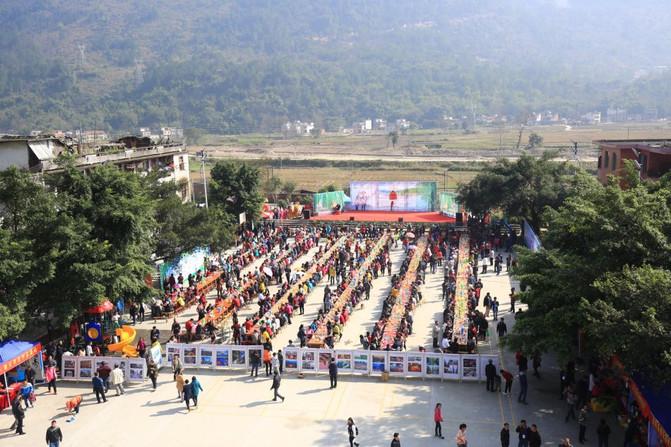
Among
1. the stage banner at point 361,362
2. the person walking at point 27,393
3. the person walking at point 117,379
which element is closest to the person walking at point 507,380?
the stage banner at point 361,362

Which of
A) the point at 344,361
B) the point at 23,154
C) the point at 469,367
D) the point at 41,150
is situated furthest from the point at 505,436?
the point at 41,150

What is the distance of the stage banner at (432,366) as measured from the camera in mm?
21097

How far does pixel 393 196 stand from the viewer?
5603 centimetres

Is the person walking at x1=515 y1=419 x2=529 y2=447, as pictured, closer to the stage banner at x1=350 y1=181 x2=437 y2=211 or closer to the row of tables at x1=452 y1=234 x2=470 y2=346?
the row of tables at x1=452 y1=234 x2=470 y2=346

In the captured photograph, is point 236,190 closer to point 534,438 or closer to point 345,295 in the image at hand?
point 345,295

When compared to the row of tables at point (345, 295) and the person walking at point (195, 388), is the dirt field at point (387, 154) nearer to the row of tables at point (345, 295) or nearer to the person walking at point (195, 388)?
the row of tables at point (345, 295)

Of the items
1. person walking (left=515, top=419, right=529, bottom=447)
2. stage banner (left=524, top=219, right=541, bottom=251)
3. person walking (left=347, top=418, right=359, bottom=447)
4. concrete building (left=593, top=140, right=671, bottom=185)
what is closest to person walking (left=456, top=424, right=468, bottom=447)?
person walking (left=515, top=419, right=529, bottom=447)

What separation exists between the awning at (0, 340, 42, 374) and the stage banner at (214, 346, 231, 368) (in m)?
5.66

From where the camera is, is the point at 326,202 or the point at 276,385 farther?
the point at 326,202

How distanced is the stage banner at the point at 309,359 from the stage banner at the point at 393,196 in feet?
115

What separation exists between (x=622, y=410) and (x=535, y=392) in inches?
110

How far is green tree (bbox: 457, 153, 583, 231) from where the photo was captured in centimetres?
4203

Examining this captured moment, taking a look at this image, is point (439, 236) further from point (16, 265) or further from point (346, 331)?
point (16, 265)

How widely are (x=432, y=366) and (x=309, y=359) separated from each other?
13.3 feet
